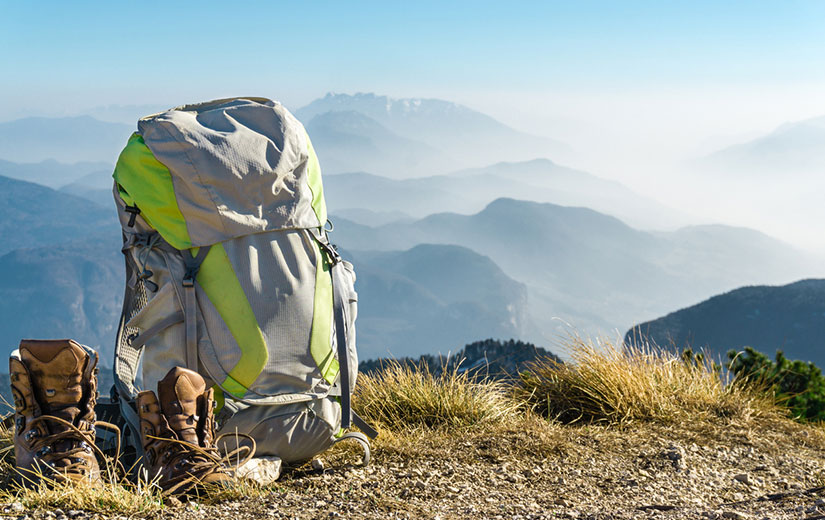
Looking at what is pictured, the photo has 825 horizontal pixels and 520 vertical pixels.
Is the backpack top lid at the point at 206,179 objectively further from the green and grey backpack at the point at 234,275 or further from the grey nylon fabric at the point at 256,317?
the grey nylon fabric at the point at 256,317

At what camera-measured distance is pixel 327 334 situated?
3.59m

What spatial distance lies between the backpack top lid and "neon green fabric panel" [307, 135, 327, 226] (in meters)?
0.16

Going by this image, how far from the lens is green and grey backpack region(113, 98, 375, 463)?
332cm

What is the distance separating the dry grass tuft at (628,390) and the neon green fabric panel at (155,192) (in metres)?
3.09

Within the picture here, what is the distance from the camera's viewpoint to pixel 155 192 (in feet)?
11.1

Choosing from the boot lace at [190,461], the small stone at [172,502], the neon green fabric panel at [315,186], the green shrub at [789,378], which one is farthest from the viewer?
the green shrub at [789,378]

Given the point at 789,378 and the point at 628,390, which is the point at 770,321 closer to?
the point at 789,378

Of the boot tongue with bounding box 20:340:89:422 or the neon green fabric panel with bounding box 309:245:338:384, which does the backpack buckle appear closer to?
the boot tongue with bounding box 20:340:89:422

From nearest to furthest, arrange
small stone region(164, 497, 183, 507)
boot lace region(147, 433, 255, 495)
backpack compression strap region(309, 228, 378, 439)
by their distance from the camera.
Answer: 1. small stone region(164, 497, 183, 507)
2. boot lace region(147, 433, 255, 495)
3. backpack compression strap region(309, 228, 378, 439)

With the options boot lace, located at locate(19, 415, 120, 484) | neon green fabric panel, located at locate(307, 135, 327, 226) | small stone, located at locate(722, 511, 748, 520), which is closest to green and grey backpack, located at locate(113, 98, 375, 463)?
neon green fabric panel, located at locate(307, 135, 327, 226)

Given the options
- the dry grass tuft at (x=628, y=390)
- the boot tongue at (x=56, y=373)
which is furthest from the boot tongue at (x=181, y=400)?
the dry grass tuft at (x=628, y=390)

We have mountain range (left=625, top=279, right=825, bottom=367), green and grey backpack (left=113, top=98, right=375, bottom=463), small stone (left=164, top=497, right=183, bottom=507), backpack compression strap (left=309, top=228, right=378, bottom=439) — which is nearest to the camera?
small stone (left=164, top=497, right=183, bottom=507)

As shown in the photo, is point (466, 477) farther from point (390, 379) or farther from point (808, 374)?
point (808, 374)

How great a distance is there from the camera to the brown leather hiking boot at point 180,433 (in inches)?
117
